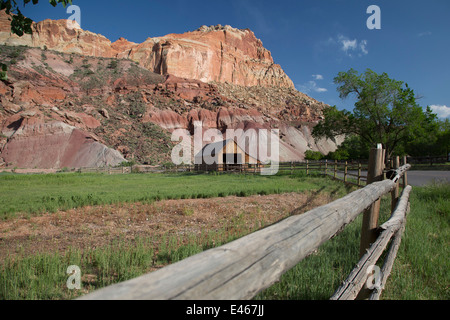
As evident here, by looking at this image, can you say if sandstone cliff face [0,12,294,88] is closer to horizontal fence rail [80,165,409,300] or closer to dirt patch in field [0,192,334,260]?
dirt patch in field [0,192,334,260]

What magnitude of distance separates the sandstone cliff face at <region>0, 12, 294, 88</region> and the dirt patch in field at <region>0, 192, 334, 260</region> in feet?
315

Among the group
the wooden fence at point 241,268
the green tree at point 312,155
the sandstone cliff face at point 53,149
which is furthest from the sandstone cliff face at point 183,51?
the wooden fence at point 241,268

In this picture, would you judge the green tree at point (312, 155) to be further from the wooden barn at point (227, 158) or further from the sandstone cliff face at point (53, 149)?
the sandstone cliff face at point (53, 149)

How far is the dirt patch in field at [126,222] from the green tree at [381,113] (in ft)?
53.2

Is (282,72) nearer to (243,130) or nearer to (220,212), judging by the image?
(243,130)

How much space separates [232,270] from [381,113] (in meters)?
25.2

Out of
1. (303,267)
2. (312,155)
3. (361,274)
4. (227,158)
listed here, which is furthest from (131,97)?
(361,274)

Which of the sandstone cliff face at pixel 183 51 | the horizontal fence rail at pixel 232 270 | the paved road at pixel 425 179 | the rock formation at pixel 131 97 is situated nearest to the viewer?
the horizontal fence rail at pixel 232 270

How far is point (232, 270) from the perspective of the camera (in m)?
1.03

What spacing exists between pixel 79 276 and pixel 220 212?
5.35m

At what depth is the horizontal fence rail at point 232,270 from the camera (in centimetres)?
85

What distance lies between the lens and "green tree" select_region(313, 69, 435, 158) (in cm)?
2044

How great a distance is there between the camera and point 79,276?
3457 mm

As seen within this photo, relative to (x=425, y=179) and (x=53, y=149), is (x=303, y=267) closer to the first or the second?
(x=425, y=179)
